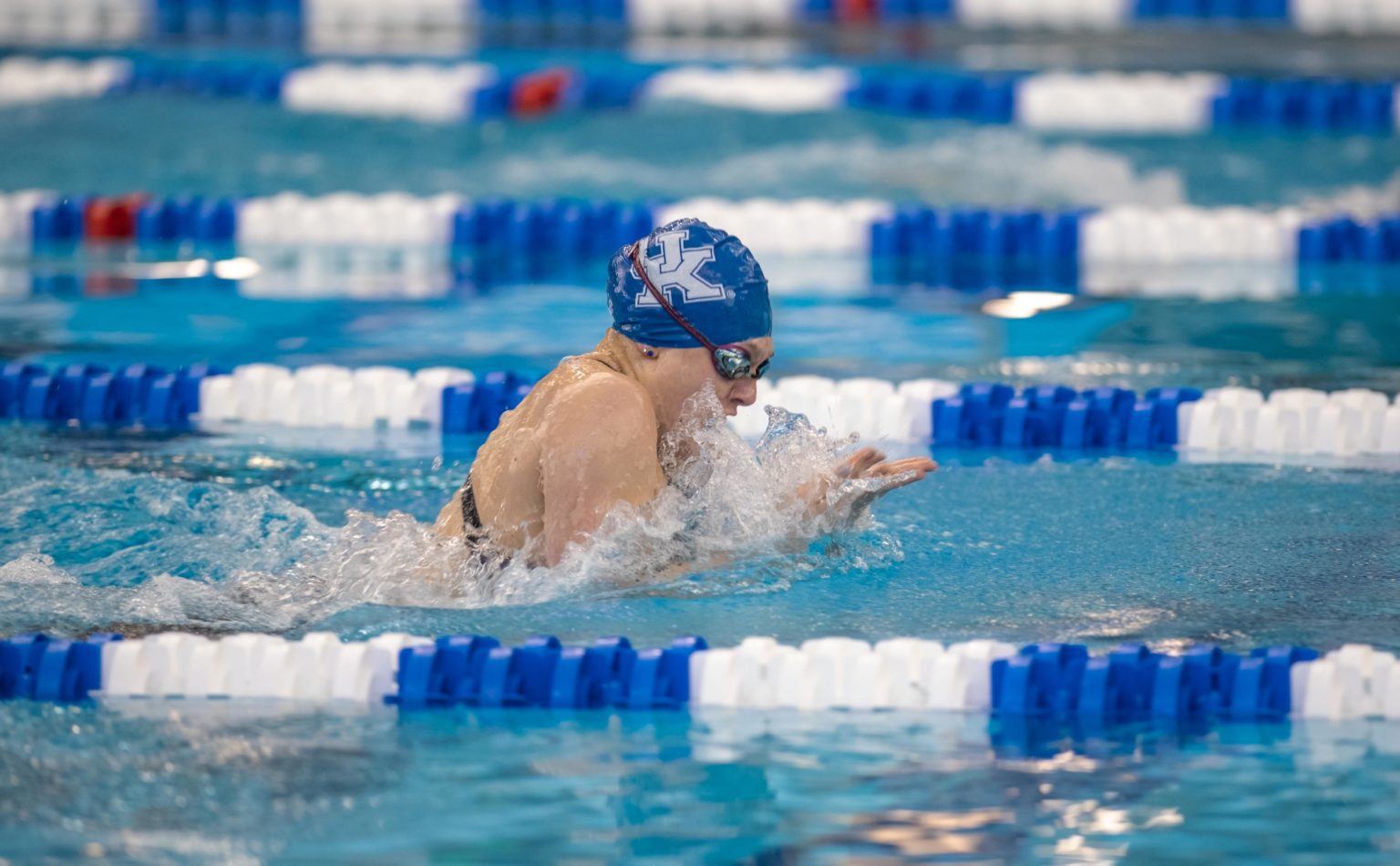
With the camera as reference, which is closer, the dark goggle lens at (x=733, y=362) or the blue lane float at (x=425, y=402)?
the dark goggle lens at (x=733, y=362)

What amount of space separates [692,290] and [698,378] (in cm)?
17

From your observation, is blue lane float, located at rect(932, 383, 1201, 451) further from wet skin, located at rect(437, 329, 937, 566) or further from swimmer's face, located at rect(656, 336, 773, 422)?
swimmer's face, located at rect(656, 336, 773, 422)

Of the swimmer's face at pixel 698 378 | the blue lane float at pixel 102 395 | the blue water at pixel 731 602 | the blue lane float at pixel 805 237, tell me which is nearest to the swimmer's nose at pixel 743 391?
the swimmer's face at pixel 698 378

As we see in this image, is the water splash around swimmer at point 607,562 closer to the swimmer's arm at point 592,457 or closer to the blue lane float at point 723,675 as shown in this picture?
the swimmer's arm at point 592,457

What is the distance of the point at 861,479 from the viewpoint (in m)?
3.30

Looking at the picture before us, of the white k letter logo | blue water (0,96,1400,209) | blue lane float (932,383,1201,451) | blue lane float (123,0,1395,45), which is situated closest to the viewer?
the white k letter logo

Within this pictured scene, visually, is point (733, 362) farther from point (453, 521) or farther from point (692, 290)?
point (453, 521)

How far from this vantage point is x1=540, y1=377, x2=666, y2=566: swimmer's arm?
312cm

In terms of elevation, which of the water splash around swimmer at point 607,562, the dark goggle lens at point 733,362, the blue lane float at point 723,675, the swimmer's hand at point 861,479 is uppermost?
the dark goggle lens at point 733,362

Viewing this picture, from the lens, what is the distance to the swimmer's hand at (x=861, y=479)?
3273mm

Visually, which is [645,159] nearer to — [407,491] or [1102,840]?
[407,491]

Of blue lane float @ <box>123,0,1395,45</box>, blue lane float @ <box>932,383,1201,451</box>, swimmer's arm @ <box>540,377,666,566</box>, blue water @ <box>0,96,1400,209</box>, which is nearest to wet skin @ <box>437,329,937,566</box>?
swimmer's arm @ <box>540,377,666,566</box>

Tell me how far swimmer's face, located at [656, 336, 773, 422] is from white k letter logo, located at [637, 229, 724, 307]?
0.34 feet

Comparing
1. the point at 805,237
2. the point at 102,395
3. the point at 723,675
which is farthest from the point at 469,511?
the point at 805,237
